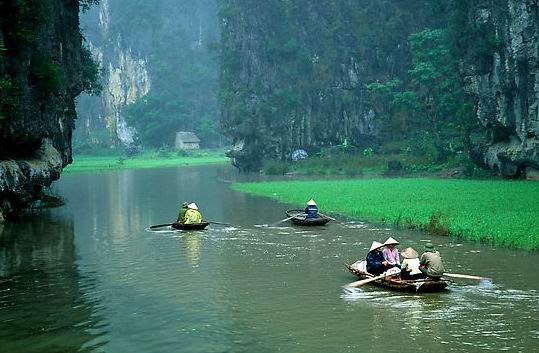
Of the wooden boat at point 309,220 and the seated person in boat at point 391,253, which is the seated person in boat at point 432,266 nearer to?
the seated person in boat at point 391,253

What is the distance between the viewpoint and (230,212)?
3044 centimetres

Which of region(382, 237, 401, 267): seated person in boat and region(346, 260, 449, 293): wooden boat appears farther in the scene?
region(382, 237, 401, 267): seated person in boat

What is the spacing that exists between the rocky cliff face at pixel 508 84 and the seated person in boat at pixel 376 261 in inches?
969

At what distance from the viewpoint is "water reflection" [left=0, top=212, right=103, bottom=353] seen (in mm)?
11031

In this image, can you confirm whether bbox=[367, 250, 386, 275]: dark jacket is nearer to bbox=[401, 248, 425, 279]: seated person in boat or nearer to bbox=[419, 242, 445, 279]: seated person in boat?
bbox=[401, 248, 425, 279]: seated person in boat

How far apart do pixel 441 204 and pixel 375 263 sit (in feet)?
46.0

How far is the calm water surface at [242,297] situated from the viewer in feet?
35.7

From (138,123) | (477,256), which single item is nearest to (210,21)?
(138,123)

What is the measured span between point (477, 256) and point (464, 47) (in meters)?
31.0

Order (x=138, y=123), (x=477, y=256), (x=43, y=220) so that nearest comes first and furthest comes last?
(x=477, y=256) → (x=43, y=220) → (x=138, y=123)

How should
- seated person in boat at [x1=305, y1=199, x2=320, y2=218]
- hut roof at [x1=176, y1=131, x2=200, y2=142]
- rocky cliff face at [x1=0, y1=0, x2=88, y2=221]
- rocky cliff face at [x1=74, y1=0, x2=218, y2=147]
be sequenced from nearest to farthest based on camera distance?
rocky cliff face at [x1=0, y1=0, x2=88, y2=221], seated person in boat at [x1=305, y1=199, x2=320, y2=218], hut roof at [x1=176, y1=131, x2=200, y2=142], rocky cliff face at [x1=74, y1=0, x2=218, y2=147]

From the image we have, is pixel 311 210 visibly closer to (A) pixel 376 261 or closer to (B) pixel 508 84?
(A) pixel 376 261

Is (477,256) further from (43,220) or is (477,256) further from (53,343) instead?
(43,220)

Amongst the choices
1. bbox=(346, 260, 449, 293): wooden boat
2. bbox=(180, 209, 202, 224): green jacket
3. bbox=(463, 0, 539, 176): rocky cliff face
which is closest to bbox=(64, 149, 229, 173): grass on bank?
bbox=(463, 0, 539, 176): rocky cliff face
